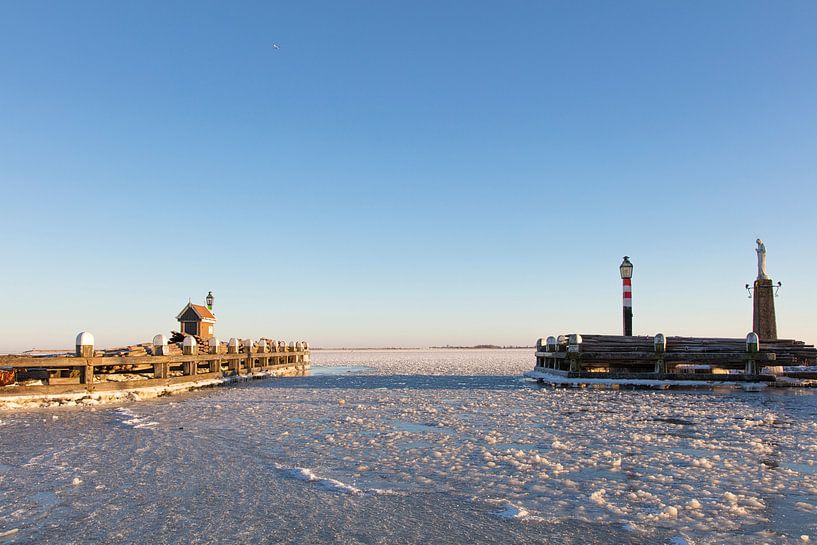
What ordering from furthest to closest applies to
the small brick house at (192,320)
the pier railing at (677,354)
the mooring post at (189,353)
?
the small brick house at (192,320)
the pier railing at (677,354)
the mooring post at (189,353)

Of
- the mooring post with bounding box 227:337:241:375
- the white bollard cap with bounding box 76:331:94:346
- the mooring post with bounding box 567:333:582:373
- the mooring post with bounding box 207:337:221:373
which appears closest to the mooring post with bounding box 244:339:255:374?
the mooring post with bounding box 227:337:241:375

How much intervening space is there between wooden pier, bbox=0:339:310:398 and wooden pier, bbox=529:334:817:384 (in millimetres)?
14294

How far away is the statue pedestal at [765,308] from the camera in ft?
93.6

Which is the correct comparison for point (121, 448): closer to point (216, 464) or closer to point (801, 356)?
point (216, 464)

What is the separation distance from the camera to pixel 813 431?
34.7ft

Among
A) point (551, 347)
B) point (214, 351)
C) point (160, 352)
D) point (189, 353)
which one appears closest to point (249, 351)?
point (214, 351)

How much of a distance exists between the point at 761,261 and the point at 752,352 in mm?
9488

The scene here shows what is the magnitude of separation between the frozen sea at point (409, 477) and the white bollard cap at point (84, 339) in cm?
349

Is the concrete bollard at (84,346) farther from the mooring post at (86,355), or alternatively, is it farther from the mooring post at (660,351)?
the mooring post at (660,351)

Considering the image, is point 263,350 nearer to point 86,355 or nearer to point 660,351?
point 86,355

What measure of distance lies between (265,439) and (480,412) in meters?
5.69

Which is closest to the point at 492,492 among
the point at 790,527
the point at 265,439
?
the point at 790,527

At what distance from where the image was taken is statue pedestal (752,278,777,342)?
93.6 ft

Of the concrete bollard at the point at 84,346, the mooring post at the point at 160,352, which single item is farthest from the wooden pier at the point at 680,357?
the concrete bollard at the point at 84,346
